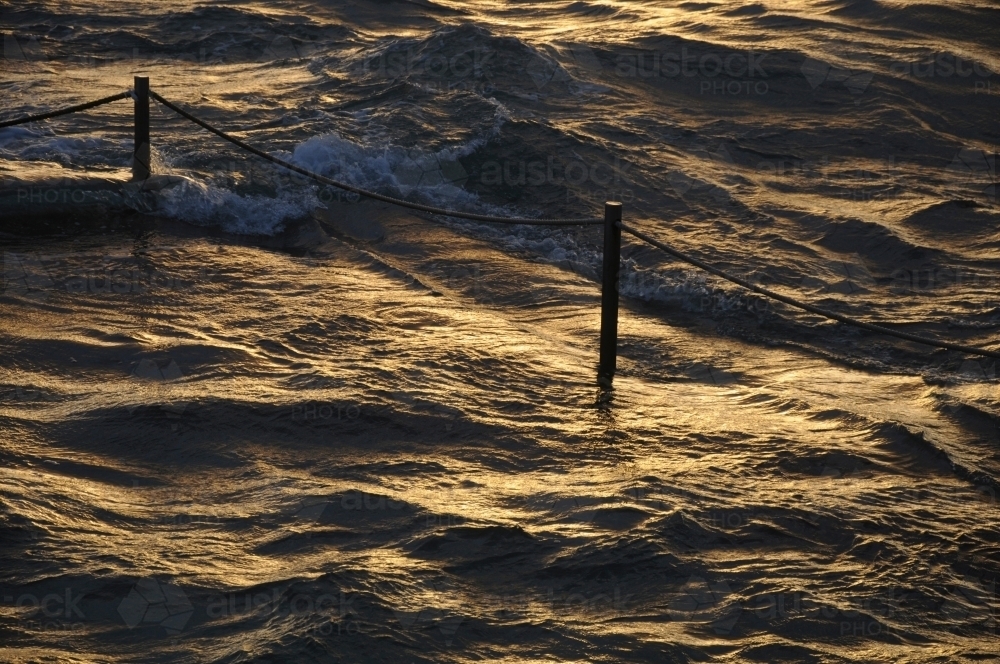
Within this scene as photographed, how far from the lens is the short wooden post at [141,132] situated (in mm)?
8461

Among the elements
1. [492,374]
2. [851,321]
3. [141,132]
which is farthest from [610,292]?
[141,132]

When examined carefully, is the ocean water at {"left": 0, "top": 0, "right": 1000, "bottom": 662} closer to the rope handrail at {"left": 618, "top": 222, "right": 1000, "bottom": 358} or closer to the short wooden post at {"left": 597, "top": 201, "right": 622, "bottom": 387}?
the short wooden post at {"left": 597, "top": 201, "right": 622, "bottom": 387}

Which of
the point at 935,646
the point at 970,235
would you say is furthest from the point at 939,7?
the point at 935,646

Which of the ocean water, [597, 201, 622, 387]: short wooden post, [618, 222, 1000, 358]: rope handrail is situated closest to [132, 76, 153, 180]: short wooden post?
the ocean water

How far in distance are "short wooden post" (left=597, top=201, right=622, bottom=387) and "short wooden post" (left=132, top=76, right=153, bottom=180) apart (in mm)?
4050

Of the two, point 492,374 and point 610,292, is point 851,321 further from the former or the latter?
point 492,374

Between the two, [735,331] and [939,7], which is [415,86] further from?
[939,7]

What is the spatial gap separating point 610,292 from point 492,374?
816 mm

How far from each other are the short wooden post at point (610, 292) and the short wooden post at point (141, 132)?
4.05 meters

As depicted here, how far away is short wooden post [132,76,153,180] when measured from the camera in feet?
27.8

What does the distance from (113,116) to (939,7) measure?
12.3 metres

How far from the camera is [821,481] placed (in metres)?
5.32

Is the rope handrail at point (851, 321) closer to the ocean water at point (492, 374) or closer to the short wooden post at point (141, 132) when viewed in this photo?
the ocean water at point (492, 374)

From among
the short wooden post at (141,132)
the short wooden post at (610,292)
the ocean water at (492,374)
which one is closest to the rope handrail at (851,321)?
the short wooden post at (610,292)
